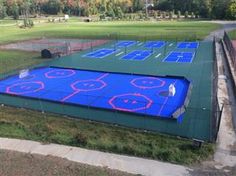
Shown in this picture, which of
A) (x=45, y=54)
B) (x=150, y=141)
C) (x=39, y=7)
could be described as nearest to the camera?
(x=150, y=141)

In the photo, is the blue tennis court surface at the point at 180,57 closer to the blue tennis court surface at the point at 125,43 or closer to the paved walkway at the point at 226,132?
the paved walkway at the point at 226,132

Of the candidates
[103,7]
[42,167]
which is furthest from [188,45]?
[103,7]

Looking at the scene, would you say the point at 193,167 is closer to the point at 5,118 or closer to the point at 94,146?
the point at 94,146

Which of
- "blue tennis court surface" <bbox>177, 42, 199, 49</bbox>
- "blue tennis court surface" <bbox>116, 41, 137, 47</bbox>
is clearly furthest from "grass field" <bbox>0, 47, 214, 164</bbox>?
"blue tennis court surface" <bbox>116, 41, 137, 47</bbox>

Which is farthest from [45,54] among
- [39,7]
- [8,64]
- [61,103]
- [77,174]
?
[39,7]

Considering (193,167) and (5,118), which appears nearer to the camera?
(193,167)

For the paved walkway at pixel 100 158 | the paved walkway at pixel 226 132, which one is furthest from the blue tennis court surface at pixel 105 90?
the paved walkway at pixel 100 158

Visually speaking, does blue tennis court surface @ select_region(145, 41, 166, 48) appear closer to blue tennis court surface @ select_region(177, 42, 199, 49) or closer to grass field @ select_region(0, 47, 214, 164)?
blue tennis court surface @ select_region(177, 42, 199, 49)
